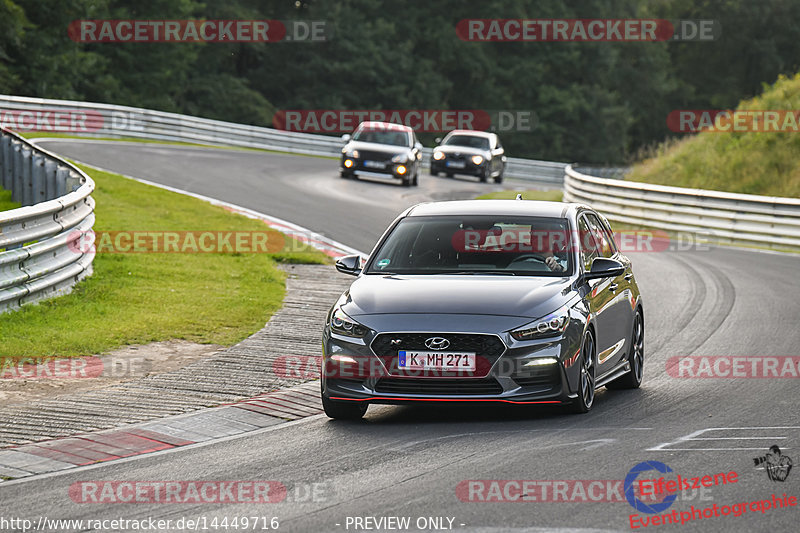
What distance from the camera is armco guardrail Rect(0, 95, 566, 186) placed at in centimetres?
3731

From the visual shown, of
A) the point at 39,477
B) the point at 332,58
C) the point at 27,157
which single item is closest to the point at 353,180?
the point at 27,157

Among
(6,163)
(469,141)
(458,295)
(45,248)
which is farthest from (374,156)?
(458,295)

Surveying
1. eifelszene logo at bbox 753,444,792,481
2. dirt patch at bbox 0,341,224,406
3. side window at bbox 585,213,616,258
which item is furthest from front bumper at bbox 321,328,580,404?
dirt patch at bbox 0,341,224,406

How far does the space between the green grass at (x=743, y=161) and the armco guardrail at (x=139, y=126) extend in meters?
14.2

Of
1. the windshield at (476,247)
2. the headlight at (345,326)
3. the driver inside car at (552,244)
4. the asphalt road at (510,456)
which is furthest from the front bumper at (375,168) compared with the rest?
the headlight at (345,326)

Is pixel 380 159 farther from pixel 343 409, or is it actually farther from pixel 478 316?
pixel 478 316

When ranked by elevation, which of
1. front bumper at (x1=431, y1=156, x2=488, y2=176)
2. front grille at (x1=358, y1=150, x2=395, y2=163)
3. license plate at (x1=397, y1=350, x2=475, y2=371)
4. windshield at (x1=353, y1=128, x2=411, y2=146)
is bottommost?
front bumper at (x1=431, y1=156, x2=488, y2=176)

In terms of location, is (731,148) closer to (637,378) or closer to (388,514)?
(637,378)

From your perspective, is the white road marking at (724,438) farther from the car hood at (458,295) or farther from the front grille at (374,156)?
the front grille at (374,156)

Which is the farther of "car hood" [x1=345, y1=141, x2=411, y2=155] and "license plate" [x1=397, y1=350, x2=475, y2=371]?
"car hood" [x1=345, y1=141, x2=411, y2=155]

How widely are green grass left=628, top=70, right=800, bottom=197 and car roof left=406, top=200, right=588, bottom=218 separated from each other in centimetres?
2282

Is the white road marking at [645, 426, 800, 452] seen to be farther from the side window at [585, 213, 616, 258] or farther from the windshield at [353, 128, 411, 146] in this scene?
the windshield at [353, 128, 411, 146]

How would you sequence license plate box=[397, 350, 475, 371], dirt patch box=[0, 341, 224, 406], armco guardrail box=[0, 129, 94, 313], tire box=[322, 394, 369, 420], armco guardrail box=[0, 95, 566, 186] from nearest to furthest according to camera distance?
1. license plate box=[397, 350, 475, 371]
2. tire box=[322, 394, 369, 420]
3. dirt patch box=[0, 341, 224, 406]
4. armco guardrail box=[0, 129, 94, 313]
5. armco guardrail box=[0, 95, 566, 186]

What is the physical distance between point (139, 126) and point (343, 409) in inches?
1360
